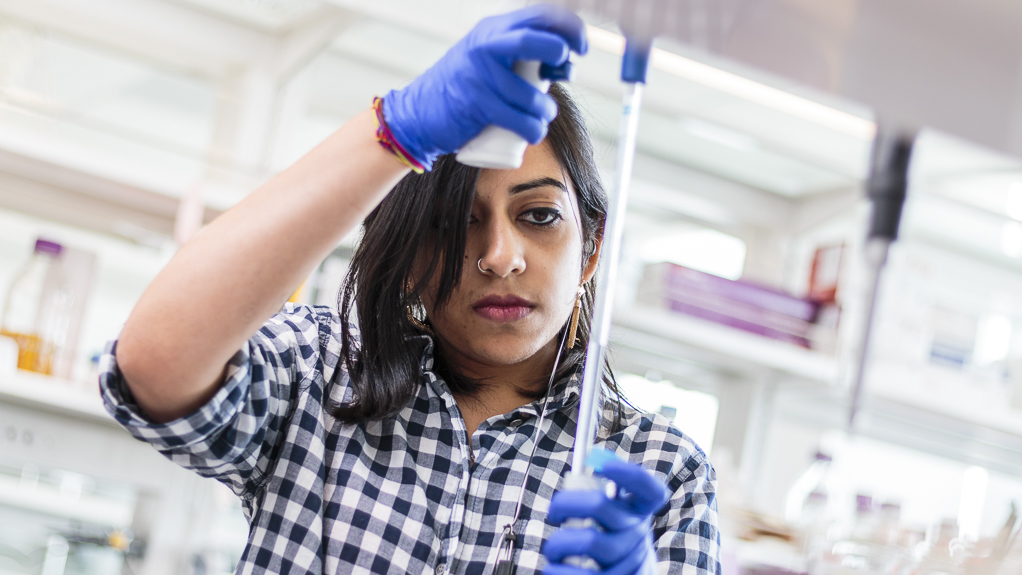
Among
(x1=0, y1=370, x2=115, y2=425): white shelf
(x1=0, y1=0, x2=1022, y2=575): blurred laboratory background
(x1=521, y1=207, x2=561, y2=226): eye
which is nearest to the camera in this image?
(x1=521, y1=207, x2=561, y2=226): eye

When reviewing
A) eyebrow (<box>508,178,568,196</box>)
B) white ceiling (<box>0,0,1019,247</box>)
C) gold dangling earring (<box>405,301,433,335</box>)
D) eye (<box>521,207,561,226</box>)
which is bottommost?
gold dangling earring (<box>405,301,433,335</box>)

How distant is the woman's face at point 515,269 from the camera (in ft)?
2.87

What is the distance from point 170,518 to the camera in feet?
6.27

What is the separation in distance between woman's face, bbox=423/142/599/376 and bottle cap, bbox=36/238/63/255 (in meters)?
1.17

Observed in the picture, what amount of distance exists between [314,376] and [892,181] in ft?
1.90

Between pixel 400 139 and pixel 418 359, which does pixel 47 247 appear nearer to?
pixel 418 359

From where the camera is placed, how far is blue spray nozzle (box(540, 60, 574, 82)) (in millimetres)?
598

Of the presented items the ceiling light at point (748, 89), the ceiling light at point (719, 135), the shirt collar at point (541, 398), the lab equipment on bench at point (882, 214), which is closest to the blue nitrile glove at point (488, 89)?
the lab equipment on bench at point (882, 214)

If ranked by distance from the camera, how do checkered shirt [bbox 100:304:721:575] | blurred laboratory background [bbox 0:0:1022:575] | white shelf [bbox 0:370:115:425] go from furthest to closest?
blurred laboratory background [bbox 0:0:1022:575] → white shelf [bbox 0:370:115:425] → checkered shirt [bbox 100:304:721:575]

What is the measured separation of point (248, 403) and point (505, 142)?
34 cm

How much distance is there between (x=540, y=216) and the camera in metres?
0.92

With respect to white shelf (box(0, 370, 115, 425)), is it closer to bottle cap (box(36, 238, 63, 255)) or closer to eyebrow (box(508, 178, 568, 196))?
bottle cap (box(36, 238, 63, 255))

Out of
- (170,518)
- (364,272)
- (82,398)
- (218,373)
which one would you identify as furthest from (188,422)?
(170,518)

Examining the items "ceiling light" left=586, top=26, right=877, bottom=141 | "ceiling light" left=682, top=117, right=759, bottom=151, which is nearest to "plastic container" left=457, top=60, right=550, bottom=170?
"ceiling light" left=586, top=26, right=877, bottom=141
